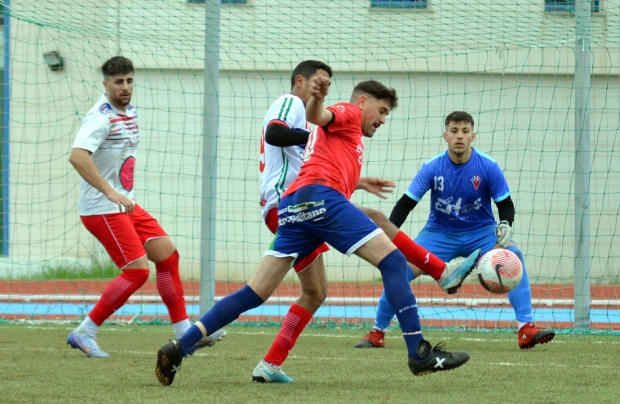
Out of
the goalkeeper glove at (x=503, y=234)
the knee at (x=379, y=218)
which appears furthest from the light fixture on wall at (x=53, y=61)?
the knee at (x=379, y=218)

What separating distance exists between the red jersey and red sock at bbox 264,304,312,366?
780 millimetres

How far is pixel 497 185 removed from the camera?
7336mm

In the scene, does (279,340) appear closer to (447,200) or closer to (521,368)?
(521,368)

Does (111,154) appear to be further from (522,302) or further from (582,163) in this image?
(582,163)

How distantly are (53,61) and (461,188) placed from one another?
8445 mm

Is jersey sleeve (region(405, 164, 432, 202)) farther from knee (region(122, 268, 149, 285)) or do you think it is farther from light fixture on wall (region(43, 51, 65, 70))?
light fixture on wall (region(43, 51, 65, 70))

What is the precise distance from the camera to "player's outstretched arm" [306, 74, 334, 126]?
478 cm

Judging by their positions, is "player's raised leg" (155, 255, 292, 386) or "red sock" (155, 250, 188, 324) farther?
"red sock" (155, 250, 188, 324)

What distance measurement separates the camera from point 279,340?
214 inches

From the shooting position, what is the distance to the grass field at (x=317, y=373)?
473 centimetres

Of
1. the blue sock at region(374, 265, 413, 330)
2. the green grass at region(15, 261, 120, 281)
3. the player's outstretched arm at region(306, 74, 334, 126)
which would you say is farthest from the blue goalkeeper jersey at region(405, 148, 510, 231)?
the green grass at region(15, 261, 120, 281)

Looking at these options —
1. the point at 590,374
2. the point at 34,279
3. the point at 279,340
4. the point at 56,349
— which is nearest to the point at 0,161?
the point at 34,279

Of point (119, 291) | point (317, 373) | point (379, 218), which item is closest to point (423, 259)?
point (379, 218)

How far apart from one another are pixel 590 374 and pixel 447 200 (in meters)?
2.24
